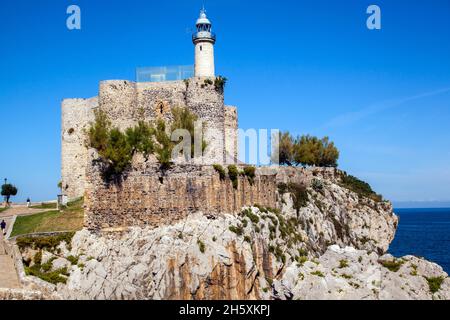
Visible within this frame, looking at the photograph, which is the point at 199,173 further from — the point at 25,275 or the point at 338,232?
the point at 338,232

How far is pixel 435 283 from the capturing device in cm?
4297

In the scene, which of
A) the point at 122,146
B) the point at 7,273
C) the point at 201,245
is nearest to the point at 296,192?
the point at 201,245

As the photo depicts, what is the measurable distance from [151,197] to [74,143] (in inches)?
890

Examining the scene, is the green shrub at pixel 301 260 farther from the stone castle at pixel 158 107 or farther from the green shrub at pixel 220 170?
the stone castle at pixel 158 107

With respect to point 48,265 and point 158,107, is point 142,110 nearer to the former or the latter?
point 158,107

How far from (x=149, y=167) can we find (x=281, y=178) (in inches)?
909

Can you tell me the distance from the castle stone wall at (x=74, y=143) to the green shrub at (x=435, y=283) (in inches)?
1322

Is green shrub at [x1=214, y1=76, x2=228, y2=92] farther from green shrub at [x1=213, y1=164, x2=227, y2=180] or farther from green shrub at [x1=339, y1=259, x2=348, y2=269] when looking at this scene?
green shrub at [x1=339, y1=259, x2=348, y2=269]

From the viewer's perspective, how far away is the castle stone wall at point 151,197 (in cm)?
4162

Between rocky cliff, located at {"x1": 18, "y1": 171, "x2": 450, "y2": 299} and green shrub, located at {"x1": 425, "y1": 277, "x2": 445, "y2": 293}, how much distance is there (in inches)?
2.6

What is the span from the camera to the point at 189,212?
42.4 meters

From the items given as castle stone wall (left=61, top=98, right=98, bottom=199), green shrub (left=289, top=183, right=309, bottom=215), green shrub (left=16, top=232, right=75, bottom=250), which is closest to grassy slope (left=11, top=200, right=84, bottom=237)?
green shrub (left=16, top=232, right=75, bottom=250)

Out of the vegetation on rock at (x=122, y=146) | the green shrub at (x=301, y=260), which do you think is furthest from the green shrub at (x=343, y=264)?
the vegetation on rock at (x=122, y=146)
